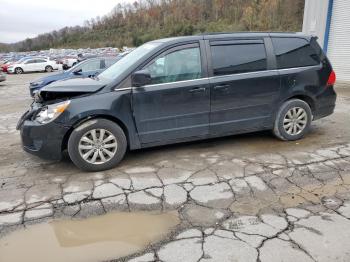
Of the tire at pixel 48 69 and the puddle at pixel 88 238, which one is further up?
the puddle at pixel 88 238

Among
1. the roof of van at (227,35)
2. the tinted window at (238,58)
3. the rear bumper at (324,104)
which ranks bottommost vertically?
the rear bumper at (324,104)

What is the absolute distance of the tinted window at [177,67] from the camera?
4410 mm

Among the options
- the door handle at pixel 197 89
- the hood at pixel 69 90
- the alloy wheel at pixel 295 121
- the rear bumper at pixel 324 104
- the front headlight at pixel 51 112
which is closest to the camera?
the front headlight at pixel 51 112

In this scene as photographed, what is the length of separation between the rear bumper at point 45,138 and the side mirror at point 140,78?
3.42 feet

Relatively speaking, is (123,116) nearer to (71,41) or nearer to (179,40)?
(179,40)

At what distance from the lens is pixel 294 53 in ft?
16.9

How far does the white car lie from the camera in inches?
1101

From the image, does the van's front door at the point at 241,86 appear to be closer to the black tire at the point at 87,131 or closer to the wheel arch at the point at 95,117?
the wheel arch at the point at 95,117

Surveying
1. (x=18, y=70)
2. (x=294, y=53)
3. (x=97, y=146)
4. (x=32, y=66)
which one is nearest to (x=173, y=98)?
(x=97, y=146)

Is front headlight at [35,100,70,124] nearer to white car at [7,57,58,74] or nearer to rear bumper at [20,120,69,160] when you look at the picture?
rear bumper at [20,120,69,160]

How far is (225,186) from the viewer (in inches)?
150

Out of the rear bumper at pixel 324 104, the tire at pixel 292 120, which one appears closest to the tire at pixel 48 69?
the tire at pixel 292 120

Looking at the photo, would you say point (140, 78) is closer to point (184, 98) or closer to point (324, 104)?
point (184, 98)

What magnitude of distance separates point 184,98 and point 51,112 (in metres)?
1.74
